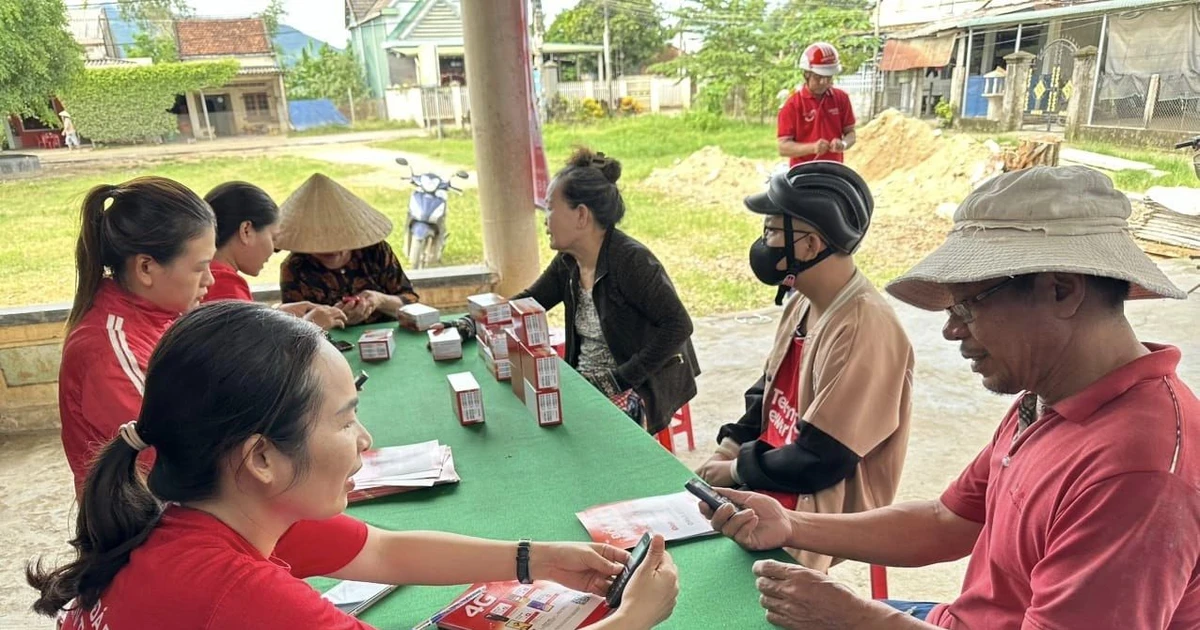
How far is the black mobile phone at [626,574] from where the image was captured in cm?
127

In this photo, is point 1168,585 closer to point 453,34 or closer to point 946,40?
point 453,34

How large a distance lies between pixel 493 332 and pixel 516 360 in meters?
0.26

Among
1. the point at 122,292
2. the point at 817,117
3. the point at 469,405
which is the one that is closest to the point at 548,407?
the point at 469,405

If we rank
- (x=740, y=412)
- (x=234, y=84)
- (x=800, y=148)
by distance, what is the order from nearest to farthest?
(x=740, y=412) → (x=800, y=148) → (x=234, y=84)

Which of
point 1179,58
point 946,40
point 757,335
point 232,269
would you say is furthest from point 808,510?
point 946,40

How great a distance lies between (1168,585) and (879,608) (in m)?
0.43

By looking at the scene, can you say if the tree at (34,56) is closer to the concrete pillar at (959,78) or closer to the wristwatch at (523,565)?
the wristwatch at (523,565)

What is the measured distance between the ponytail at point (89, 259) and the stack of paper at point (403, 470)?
804 millimetres

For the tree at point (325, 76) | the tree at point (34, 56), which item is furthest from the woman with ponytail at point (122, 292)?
the tree at point (325, 76)

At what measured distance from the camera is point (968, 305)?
1194mm

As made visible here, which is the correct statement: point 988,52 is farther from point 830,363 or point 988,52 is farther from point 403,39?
point 830,363

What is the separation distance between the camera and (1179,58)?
7.29 metres

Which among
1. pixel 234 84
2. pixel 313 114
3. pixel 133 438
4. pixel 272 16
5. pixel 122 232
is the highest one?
pixel 272 16

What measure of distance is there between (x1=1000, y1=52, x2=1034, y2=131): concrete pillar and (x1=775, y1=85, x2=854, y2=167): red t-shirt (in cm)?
536
